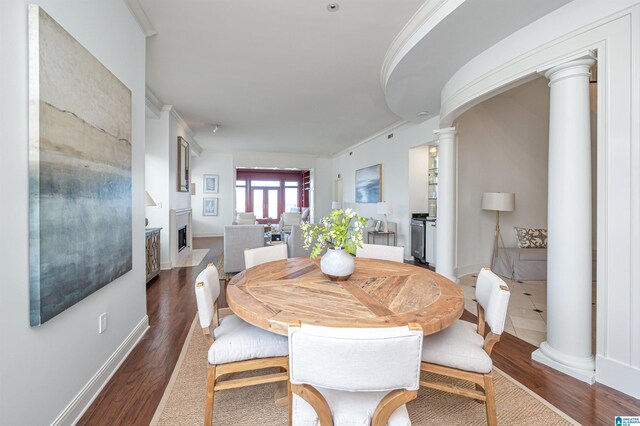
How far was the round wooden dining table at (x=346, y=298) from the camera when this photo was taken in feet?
4.02

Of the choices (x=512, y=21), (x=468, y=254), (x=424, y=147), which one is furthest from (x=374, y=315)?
(x=424, y=147)

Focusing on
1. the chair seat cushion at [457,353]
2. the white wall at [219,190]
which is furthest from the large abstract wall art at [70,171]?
the white wall at [219,190]

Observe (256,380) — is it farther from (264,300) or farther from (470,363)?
(470,363)

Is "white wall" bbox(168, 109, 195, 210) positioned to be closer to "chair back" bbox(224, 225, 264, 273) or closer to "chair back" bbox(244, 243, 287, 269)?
"chair back" bbox(224, 225, 264, 273)

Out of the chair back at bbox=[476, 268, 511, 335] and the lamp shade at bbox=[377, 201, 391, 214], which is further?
the lamp shade at bbox=[377, 201, 391, 214]

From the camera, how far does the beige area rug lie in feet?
5.15

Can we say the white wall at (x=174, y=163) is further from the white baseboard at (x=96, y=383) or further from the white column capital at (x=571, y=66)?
the white column capital at (x=571, y=66)

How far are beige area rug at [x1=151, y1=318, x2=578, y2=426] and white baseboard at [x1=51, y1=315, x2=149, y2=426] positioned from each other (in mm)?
411

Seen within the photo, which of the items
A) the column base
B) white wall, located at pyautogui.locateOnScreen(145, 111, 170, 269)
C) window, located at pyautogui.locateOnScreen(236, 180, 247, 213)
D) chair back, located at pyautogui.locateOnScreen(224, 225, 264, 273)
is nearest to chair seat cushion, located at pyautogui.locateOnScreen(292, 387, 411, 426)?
the column base

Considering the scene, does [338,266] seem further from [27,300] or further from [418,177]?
[418,177]

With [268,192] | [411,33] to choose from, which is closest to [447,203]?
[411,33]

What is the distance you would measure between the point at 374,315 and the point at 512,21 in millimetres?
2426

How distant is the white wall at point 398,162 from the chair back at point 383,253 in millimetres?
2952

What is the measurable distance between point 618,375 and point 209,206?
30.1 ft
